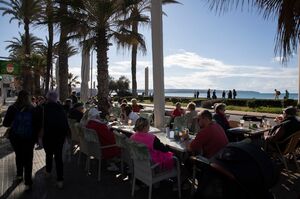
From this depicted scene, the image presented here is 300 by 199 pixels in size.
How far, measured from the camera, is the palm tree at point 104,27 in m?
12.5

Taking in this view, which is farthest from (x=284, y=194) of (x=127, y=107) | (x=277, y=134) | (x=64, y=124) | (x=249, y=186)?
(x=127, y=107)

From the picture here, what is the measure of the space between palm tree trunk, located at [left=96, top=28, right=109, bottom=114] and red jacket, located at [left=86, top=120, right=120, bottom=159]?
18.5ft

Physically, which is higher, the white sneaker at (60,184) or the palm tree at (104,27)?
the palm tree at (104,27)

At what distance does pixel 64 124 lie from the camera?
5949 mm

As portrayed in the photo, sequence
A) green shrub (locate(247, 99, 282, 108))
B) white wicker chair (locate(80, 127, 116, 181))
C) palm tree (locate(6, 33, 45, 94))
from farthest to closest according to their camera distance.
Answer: palm tree (locate(6, 33, 45, 94))
green shrub (locate(247, 99, 282, 108))
white wicker chair (locate(80, 127, 116, 181))

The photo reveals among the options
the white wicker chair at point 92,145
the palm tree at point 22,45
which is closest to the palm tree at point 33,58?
the palm tree at point 22,45

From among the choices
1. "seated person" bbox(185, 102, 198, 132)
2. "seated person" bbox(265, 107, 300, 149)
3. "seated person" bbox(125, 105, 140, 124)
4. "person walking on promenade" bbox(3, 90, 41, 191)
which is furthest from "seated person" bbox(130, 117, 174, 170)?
"seated person" bbox(125, 105, 140, 124)

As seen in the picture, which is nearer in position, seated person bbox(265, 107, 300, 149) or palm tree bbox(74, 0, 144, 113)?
seated person bbox(265, 107, 300, 149)

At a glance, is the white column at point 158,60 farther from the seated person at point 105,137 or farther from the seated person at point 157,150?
the seated person at point 157,150

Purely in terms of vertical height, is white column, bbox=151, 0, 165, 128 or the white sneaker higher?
white column, bbox=151, 0, 165, 128

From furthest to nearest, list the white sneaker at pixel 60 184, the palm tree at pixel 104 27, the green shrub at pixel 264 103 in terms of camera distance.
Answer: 1. the green shrub at pixel 264 103
2. the palm tree at pixel 104 27
3. the white sneaker at pixel 60 184

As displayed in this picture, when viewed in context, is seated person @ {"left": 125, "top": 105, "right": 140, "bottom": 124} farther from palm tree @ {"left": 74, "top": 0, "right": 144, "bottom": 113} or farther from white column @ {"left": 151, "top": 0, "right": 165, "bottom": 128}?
palm tree @ {"left": 74, "top": 0, "right": 144, "bottom": 113}

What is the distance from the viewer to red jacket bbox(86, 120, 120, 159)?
6656mm

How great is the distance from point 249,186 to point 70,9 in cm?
1158
